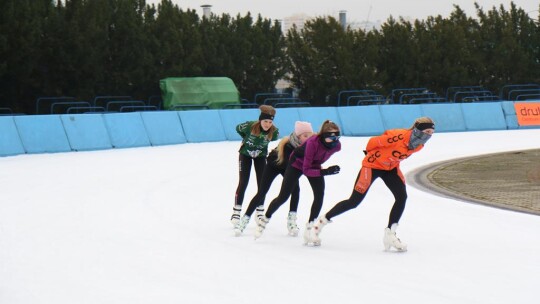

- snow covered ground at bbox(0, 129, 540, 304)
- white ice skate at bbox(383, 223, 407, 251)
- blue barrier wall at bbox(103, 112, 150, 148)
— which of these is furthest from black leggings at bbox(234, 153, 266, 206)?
blue barrier wall at bbox(103, 112, 150, 148)

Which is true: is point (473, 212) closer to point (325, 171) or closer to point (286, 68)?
point (325, 171)

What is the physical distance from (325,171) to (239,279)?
2.23m

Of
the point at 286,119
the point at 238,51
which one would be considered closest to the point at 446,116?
the point at 286,119

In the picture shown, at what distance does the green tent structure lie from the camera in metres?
34.1

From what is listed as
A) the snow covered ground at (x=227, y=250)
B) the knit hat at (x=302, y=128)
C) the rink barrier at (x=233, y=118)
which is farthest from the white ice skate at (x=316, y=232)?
the rink barrier at (x=233, y=118)

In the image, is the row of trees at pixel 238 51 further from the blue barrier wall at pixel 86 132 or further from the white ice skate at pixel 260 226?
the white ice skate at pixel 260 226

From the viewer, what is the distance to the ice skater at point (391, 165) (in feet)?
31.9

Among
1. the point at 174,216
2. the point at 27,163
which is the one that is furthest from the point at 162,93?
the point at 174,216

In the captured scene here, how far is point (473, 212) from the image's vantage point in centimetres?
1307

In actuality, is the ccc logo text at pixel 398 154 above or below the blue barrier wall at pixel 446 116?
above

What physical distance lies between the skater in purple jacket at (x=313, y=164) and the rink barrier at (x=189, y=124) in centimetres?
1490

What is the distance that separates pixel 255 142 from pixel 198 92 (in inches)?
938

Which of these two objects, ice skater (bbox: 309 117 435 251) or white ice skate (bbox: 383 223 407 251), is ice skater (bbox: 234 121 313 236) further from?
white ice skate (bbox: 383 223 407 251)

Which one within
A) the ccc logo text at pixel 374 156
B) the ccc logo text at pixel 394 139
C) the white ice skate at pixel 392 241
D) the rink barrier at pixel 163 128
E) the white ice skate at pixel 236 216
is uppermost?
the ccc logo text at pixel 394 139
